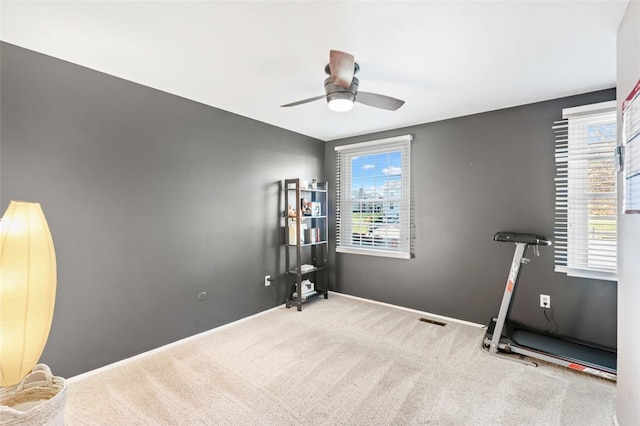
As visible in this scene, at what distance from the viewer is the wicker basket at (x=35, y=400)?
3.74ft

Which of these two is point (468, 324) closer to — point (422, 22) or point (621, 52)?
point (621, 52)

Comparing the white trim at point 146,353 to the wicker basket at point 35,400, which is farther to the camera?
the white trim at point 146,353

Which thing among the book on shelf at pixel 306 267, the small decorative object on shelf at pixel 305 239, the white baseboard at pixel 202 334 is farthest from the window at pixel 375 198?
the white baseboard at pixel 202 334

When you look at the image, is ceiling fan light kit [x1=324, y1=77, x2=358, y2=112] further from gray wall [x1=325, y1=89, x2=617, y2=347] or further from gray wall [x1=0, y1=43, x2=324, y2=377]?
gray wall [x1=325, y1=89, x2=617, y2=347]

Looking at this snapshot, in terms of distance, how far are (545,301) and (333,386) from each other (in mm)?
2346

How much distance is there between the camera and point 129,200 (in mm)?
2496

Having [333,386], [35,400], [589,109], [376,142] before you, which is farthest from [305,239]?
[589,109]

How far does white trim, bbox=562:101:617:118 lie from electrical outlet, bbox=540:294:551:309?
1788 millimetres

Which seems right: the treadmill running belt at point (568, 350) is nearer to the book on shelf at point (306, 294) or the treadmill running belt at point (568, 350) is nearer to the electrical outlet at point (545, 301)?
the electrical outlet at point (545, 301)

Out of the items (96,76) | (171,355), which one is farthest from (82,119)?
(171,355)

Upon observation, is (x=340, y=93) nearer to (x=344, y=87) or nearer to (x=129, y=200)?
(x=344, y=87)

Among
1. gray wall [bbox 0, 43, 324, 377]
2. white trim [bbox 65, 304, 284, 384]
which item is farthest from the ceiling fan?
white trim [bbox 65, 304, 284, 384]

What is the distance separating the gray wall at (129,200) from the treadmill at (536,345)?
8.69 feet

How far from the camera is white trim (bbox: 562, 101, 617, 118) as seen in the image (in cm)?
249
